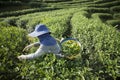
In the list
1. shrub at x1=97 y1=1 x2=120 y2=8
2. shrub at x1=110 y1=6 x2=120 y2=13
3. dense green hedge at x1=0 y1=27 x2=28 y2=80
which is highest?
dense green hedge at x1=0 y1=27 x2=28 y2=80

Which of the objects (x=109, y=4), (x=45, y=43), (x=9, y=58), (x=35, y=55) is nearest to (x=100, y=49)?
(x=45, y=43)

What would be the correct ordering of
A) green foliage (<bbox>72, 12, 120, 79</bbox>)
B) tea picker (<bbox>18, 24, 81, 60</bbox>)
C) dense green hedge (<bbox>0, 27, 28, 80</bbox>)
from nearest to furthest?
1. green foliage (<bbox>72, 12, 120, 79</bbox>)
2. dense green hedge (<bbox>0, 27, 28, 80</bbox>)
3. tea picker (<bbox>18, 24, 81, 60</bbox>)

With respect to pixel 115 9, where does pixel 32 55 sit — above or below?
above

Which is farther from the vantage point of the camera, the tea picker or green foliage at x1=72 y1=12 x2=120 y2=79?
the tea picker

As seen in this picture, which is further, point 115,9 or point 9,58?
point 115,9

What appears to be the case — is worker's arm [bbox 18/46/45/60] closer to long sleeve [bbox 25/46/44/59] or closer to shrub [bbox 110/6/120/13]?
long sleeve [bbox 25/46/44/59]

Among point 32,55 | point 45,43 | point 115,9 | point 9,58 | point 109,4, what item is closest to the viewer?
point 32,55

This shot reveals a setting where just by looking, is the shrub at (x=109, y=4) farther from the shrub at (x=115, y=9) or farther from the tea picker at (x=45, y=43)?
the tea picker at (x=45, y=43)

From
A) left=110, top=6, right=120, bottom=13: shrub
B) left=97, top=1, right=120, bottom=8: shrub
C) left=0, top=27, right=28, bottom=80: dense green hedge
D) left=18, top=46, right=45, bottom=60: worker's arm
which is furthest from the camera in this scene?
left=97, top=1, right=120, bottom=8: shrub

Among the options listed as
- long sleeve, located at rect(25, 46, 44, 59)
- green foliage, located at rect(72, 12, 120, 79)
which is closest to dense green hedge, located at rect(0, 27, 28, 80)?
long sleeve, located at rect(25, 46, 44, 59)

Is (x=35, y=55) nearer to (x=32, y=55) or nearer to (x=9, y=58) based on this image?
(x=32, y=55)

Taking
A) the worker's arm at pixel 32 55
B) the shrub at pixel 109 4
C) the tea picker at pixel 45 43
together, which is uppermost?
the tea picker at pixel 45 43

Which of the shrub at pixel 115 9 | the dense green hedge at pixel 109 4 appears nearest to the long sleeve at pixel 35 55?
the shrub at pixel 115 9

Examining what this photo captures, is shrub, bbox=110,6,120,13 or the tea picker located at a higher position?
the tea picker
